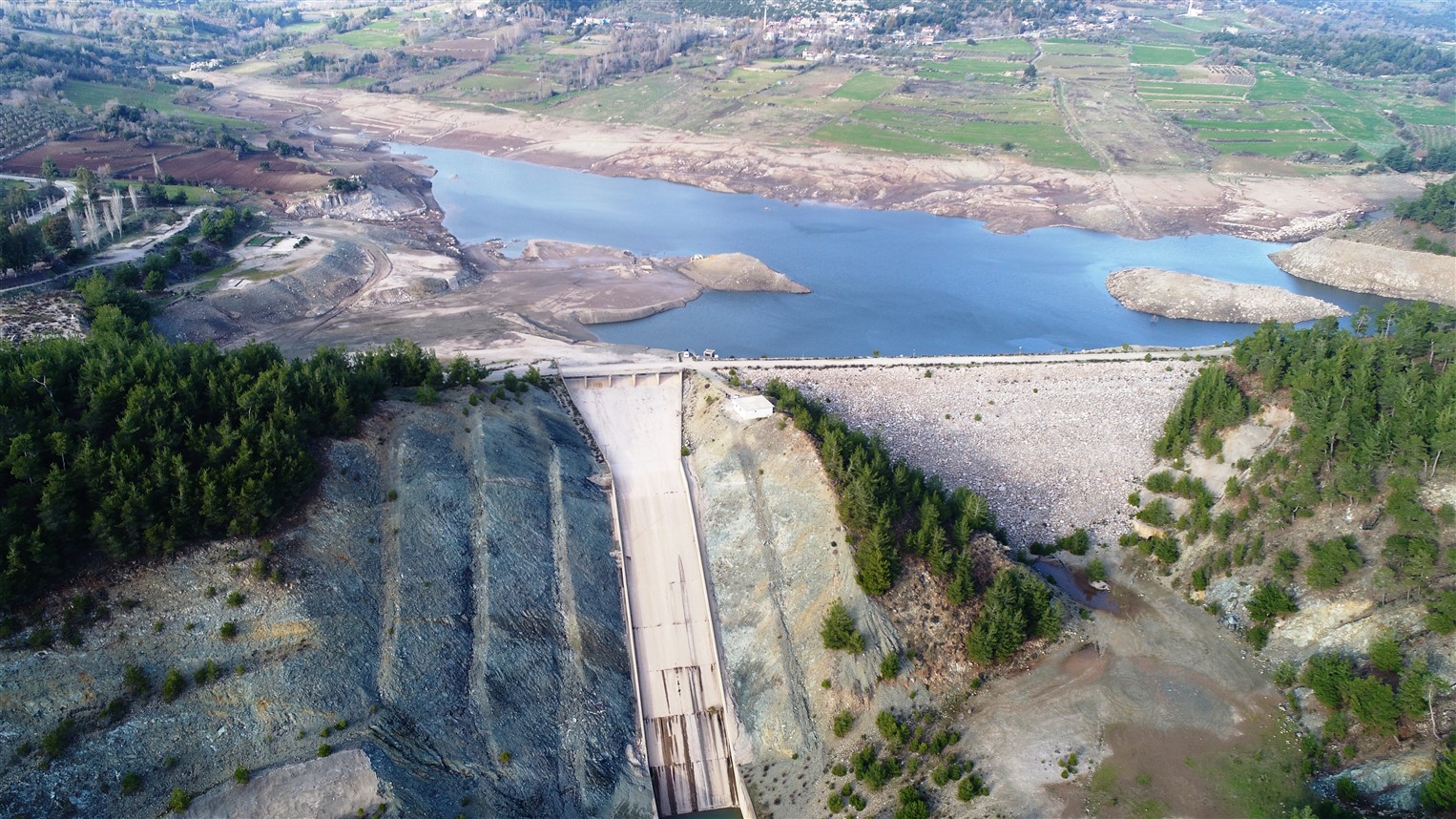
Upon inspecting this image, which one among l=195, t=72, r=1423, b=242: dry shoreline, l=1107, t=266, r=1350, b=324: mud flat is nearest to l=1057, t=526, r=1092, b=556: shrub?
l=1107, t=266, r=1350, b=324: mud flat

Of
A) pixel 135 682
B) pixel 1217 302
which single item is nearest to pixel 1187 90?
pixel 1217 302

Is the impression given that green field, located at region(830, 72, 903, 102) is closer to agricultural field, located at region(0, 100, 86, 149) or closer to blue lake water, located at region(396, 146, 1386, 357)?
blue lake water, located at region(396, 146, 1386, 357)

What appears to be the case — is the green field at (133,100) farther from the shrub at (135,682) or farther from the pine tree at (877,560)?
the pine tree at (877,560)

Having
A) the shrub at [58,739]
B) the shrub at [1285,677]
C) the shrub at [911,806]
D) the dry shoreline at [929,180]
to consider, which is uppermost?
the dry shoreline at [929,180]

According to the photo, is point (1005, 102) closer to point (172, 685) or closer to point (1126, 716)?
point (1126, 716)

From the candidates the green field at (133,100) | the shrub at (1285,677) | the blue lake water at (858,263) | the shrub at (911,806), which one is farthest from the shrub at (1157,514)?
the green field at (133,100)

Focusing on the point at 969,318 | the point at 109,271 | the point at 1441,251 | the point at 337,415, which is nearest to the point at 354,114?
the point at 109,271
